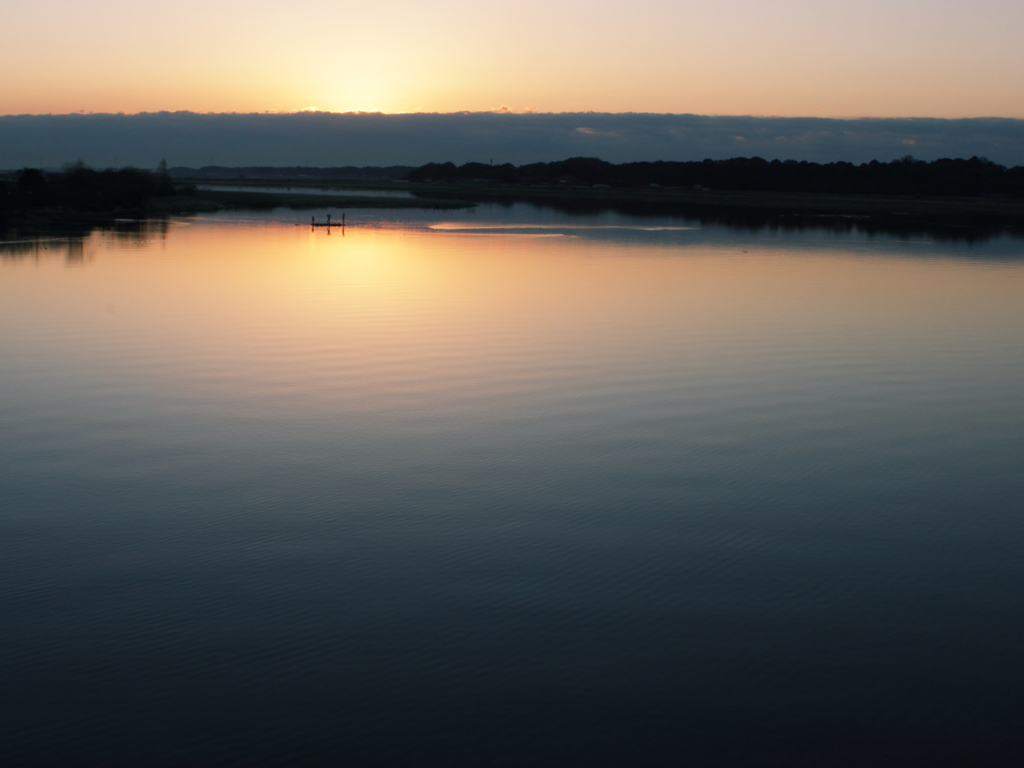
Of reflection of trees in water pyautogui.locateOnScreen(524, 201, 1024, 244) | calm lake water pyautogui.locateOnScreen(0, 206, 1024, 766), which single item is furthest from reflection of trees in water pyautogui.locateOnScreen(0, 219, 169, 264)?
reflection of trees in water pyautogui.locateOnScreen(524, 201, 1024, 244)

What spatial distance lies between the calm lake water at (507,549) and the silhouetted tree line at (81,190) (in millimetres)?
59530

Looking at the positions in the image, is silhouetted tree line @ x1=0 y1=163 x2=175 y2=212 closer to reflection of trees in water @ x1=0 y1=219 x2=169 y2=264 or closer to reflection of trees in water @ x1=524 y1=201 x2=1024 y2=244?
reflection of trees in water @ x1=0 y1=219 x2=169 y2=264

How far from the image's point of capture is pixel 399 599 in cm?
776

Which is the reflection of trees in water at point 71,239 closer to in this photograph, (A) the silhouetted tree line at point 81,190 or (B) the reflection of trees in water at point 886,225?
(A) the silhouetted tree line at point 81,190

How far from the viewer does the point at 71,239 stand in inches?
1972

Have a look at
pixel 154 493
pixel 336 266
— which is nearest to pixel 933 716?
pixel 154 493

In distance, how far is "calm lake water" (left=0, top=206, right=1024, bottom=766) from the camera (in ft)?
20.1

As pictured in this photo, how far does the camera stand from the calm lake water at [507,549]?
613 cm

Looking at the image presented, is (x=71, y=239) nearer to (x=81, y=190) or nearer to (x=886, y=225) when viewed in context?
(x=81, y=190)

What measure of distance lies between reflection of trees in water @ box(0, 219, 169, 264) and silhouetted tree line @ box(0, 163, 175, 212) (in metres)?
11.0

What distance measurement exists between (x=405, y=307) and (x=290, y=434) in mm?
13582

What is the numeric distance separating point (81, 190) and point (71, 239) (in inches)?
1361

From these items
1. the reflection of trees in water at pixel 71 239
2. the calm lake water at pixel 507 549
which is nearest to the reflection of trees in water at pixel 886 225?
the reflection of trees in water at pixel 71 239

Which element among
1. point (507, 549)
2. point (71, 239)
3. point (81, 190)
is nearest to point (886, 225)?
point (71, 239)
